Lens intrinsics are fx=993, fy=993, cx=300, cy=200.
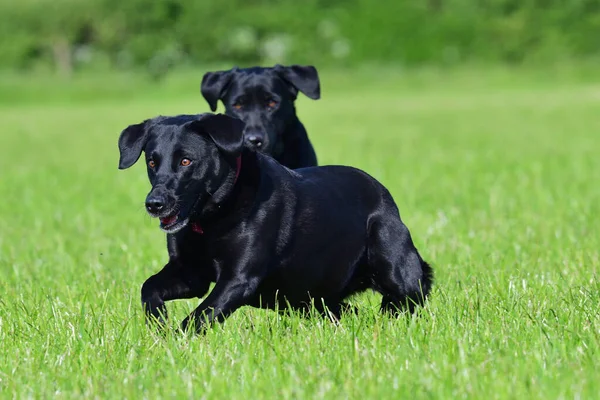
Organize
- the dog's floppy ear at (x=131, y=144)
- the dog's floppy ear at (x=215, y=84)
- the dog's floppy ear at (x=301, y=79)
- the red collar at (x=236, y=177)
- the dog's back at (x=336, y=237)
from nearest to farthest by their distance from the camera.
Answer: the red collar at (x=236, y=177) < the dog's floppy ear at (x=131, y=144) < the dog's back at (x=336, y=237) < the dog's floppy ear at (x=301, y=79) < the dog's floppy ear at (x=215, y=84)

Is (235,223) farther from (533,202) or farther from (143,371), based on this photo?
(533,202)

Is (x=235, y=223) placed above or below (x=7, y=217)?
above

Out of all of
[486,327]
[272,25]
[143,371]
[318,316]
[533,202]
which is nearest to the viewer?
[143,371]

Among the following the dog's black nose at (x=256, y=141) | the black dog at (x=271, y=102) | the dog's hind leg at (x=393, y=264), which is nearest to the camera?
the dog's hind leg at (x=393, y=264)

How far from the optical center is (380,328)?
4.38 m

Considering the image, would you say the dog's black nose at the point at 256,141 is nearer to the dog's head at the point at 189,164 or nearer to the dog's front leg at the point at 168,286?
the dog's head at the point at 189,164

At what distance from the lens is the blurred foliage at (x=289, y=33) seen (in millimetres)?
55781

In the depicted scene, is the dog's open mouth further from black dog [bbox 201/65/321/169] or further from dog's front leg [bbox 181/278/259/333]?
black dog [bbox 201/65/321/169]

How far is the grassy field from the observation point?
358 centimetres

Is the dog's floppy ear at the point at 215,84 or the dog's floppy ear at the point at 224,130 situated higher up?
the dog's floppy ear at the point at 215,84

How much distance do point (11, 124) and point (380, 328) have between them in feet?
101

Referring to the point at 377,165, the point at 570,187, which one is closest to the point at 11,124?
the point at 377,165

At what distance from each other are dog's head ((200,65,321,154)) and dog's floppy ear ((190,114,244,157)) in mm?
2697

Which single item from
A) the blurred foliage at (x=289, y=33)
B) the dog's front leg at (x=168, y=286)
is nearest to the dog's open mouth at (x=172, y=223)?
the dog's front leg at (x=168, y=286)
